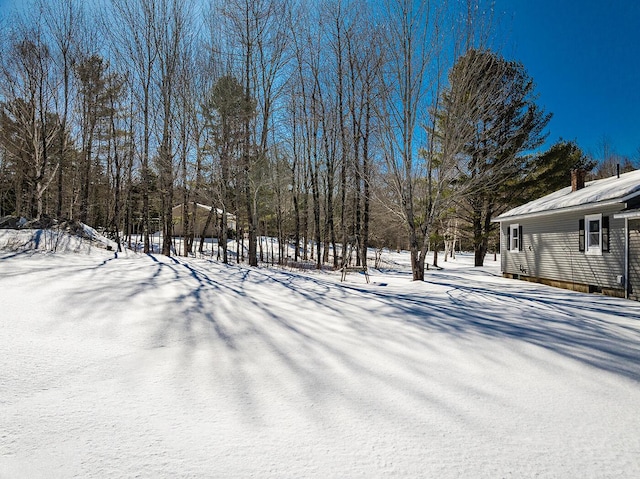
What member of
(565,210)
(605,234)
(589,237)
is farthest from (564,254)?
(605,234)

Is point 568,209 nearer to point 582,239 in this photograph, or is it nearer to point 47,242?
point 582,239

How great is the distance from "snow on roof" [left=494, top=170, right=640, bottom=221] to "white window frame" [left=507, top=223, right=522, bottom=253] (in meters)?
0.52

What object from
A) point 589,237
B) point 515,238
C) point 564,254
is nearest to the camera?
point 589,237

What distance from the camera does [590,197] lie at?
10.2 metres

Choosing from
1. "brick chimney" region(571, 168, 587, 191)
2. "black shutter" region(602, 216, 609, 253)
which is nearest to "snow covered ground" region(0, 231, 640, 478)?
"black shutter" region(602, 216, 609, 253)

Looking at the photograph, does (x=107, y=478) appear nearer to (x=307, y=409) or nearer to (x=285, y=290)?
(x=307, y=409)

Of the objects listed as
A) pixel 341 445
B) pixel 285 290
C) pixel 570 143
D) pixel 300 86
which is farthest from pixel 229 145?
pixel 570 143

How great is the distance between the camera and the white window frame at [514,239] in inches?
557

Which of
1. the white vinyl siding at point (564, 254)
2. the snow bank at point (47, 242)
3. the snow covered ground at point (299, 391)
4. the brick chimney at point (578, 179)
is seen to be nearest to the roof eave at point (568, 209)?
the white vinyl siding at point (564, 254)

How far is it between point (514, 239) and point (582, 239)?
12.2 ft

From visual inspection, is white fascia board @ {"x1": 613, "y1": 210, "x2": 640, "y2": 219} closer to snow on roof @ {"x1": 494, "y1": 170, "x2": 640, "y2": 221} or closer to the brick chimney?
snow on roof @ {"x1": 494, "y1": 170, "x2": 640, "y2": 221}

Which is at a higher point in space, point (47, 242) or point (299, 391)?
point (47, 242)

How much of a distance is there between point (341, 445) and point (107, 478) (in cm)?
123

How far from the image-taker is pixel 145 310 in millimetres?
4766
